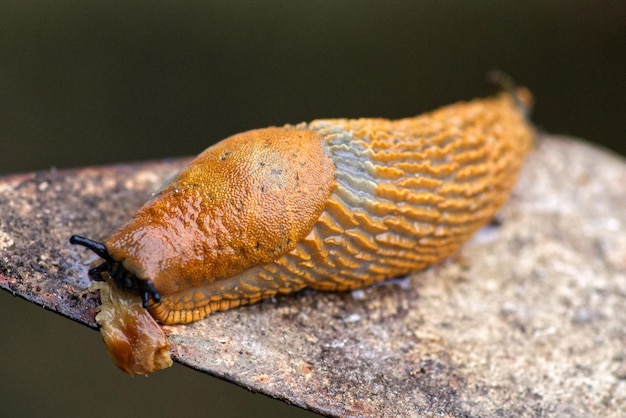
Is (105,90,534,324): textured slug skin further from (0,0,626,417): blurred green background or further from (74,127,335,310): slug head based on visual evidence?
(0,0,626,417): blurred green background

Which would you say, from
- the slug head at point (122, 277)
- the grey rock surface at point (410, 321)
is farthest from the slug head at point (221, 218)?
the grey rock surface at point (410, 321)

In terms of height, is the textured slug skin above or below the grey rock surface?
above

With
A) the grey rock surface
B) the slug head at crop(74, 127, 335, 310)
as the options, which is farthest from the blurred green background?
the slug head at crop(74, 127, 335, 310)

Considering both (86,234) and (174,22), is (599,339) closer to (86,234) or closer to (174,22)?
(86,234)

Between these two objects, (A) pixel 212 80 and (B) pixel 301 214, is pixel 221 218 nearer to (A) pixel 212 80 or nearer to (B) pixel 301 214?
(B) pixel 301 214

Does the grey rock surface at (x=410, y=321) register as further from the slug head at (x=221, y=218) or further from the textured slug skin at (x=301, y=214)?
the slug head at (x=221, y=218)

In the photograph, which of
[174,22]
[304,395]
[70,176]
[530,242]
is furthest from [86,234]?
[174,22]

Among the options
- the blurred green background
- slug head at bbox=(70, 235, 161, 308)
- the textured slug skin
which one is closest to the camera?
slug head at bbox=(70, 235, 161, 308)
